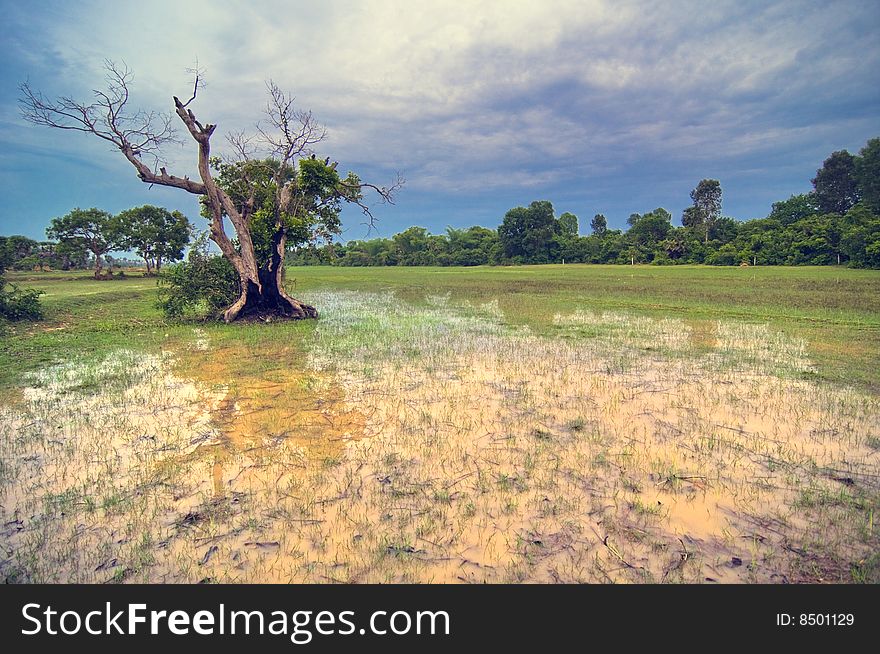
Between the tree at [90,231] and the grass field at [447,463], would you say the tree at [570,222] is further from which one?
the grass field at [447,463]

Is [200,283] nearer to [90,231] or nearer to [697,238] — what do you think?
[90,231]

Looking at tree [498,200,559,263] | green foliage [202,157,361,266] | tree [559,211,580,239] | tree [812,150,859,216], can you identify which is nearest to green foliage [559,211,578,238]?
tree [559,211,580,239]

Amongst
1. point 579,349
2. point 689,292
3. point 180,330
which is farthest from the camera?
point 689,292

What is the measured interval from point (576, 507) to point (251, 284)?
18756 mm

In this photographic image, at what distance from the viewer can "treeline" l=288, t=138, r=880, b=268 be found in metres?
49.2

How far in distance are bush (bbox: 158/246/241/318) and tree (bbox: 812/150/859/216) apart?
9731 cm

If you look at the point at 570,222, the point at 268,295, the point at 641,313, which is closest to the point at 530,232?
the point at 570,222

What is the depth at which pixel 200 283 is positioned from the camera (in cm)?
2177

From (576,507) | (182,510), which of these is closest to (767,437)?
(576,507)

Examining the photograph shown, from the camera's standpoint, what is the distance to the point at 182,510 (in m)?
4.86

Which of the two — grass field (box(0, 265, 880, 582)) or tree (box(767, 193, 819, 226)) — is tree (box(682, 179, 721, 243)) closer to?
tree (box(767, 193, 819, 226))

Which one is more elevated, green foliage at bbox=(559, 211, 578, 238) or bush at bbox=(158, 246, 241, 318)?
green foliage at bbox=(559, 211, 578, 238)

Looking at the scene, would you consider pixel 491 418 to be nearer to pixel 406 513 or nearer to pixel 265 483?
pixel 406 513

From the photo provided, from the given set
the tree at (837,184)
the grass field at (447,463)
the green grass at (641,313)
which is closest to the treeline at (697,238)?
the tree at (837,184)
